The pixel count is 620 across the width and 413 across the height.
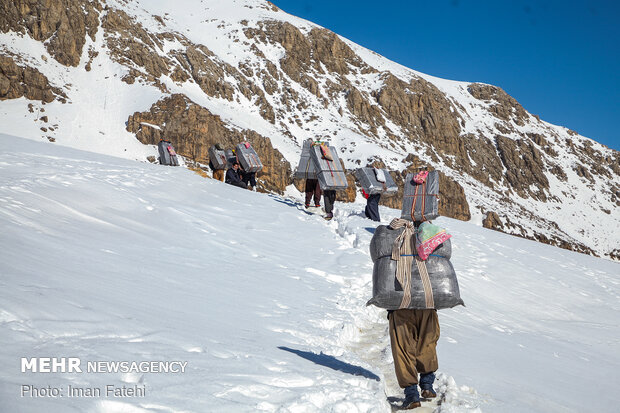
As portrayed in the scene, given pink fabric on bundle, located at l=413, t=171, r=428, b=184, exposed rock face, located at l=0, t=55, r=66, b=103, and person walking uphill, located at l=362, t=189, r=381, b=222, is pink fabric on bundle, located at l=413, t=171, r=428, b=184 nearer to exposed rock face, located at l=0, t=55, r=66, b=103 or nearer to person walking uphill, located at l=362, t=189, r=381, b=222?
person walking uphill, located at l=362, t=189, r=381, b=222

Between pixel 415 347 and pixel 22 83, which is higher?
pixel 22 83

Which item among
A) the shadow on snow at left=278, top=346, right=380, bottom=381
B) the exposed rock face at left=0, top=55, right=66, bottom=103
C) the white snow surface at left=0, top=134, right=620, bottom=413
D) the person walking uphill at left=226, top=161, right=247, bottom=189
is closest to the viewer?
the white snow surface at left=0, top=134, right=620, bottom=413

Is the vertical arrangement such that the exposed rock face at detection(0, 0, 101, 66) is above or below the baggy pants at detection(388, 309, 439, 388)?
above

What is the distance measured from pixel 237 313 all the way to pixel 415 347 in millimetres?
1872

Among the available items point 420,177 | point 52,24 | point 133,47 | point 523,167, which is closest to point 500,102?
point 523,167

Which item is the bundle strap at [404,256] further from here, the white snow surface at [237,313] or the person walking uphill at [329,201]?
the person walking uphill at [329,201]

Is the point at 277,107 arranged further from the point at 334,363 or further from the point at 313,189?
the point at 334,363

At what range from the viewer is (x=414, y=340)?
353cm

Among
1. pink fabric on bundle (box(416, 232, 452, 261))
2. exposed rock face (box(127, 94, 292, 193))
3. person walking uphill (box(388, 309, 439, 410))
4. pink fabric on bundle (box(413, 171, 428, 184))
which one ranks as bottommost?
person walking uphill (box(388, 309, 439, 410))

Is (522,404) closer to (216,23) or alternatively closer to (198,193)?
(198,193)

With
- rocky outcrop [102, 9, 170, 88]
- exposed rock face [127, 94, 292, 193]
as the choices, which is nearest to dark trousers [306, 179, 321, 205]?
exposed rock face [127, 94, 292, 193]

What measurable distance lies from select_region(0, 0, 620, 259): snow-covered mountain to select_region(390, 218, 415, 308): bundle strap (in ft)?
146

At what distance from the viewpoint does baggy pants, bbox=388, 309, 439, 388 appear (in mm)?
3424

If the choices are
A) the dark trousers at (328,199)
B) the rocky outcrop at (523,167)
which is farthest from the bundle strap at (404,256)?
the rocky outcrop at (523,167)
